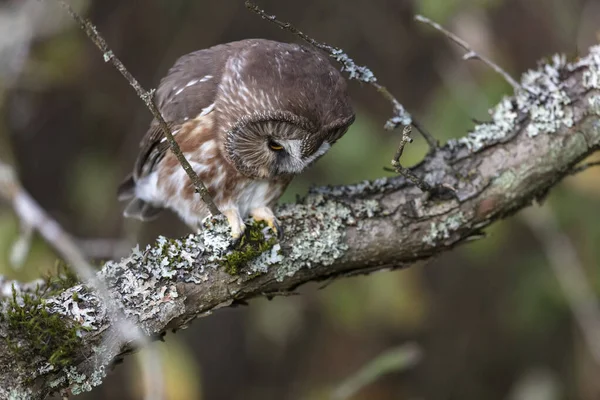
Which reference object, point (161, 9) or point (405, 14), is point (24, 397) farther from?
point (405, 14)

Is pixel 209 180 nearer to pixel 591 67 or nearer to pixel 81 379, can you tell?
pixel 81 379

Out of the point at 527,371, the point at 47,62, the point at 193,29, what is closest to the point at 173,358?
the point at 47,62

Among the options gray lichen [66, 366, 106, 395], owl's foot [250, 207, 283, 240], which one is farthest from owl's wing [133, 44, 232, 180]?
gray lichen [66, 366, 106, 395]

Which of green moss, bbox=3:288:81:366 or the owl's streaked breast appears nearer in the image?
green moss, bbox=3:288:81:366

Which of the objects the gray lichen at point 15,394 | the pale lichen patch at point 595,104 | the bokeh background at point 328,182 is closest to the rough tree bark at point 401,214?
the pale lichen patch at point 595,104

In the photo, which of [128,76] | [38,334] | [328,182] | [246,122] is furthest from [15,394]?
[328,182]

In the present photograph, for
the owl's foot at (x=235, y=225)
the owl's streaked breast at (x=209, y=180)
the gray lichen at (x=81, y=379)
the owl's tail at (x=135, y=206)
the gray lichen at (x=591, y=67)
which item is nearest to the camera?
the gray lichen at (x=81, y=379)

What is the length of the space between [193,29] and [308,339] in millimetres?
2887

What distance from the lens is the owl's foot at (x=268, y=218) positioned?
2.55 meters

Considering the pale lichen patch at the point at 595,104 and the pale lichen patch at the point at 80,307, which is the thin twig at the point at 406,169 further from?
the pale lichen patch at the point at 80,307

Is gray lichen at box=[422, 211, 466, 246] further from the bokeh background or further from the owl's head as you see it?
the bokeh background

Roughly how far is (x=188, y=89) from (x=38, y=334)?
129 centimetres

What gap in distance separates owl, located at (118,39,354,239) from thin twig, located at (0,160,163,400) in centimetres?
52

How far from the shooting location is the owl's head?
8.30ft
